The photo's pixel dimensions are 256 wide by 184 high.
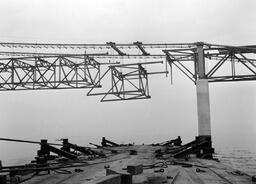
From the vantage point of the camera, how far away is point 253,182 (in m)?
14.1

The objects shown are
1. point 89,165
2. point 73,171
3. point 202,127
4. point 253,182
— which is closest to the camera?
point 253,182

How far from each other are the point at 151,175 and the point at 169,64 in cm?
2294

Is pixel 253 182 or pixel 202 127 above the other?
pixel 202 127

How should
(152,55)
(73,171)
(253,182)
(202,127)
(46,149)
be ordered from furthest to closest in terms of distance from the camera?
(152,55) < (202,127) < (46,149) < (73,171) < (253,182)

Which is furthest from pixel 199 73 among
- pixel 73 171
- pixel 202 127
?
pixel 73 171

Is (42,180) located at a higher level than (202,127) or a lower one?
lower

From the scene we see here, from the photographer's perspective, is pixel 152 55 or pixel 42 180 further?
pixel 152 55

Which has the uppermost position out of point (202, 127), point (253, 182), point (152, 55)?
point (152, 55)

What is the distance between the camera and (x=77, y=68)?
37.3 m

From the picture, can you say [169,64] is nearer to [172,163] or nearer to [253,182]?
[172,163]

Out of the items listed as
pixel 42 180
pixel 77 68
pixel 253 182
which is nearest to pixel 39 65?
pixel 77 68

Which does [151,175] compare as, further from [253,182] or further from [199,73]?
[199,73]

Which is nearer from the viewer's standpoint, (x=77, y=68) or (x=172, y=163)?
(x=172, y=163)

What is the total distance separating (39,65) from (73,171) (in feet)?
77.2
